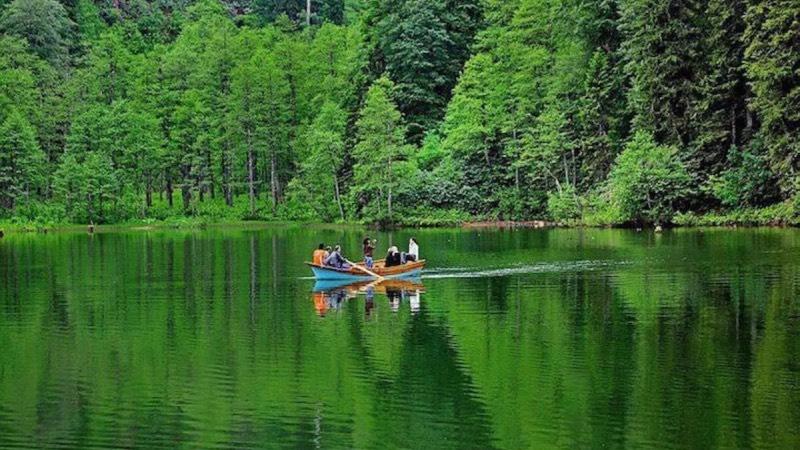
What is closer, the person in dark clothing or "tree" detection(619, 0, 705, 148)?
the person in dark clothing

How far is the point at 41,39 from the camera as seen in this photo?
99.3 metres

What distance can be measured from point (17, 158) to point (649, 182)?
4788 cm

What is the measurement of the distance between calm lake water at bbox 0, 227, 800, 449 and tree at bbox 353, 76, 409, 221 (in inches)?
1504

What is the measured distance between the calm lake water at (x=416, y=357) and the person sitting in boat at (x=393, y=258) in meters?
1.49

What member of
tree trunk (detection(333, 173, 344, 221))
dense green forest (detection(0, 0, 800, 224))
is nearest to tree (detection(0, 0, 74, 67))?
dense green forest (detection(0, 0, 800, 224))

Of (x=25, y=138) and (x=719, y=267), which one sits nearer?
(x=719, y=267)

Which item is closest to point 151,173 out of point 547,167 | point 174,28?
point 174,28

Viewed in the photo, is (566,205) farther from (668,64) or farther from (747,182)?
(747,182)

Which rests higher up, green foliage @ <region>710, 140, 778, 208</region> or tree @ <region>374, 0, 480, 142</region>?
tree @ <region>374, 0, 480, 142</region>

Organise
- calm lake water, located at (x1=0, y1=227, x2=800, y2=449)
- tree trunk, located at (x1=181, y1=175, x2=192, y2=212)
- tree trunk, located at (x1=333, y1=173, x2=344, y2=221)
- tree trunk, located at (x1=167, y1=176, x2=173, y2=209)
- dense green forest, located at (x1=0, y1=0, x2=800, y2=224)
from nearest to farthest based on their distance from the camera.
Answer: calm lake water, located at (x1=0, y1=227, x2=800, y2=449) → dense green forest, located at (x1=0, y1=0, x2=800, y2=224) → tree trunk, located at (x1=333, y1=173, x2=344, y2=221) → tree trunk, located at (x1=181, y1=175, x2=192, y2=212) → tree trunk, located at (x1=167, y1=176, x2=173, y2=209)

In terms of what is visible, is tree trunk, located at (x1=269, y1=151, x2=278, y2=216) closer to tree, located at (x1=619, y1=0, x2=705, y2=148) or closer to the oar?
tree, located at (x1=619, y1=0, x2=705, y2=148)

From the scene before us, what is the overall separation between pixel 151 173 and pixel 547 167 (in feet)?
113

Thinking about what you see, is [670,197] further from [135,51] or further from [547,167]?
[135,51]

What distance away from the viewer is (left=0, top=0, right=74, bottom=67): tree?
98625 millimetres
